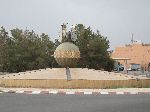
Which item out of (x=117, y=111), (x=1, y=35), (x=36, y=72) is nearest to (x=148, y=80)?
(x=36, y=72)

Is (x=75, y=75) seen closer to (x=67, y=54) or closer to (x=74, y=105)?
(x=67, y=54)

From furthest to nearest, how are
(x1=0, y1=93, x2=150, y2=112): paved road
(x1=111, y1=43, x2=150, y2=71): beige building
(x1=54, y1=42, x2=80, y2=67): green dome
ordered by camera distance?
(x1=111, y1=43, x2=150, y2=71): beige building → (x1=54, y1=42, x2=80, y2=67): green dome → (x1=0, y1=93, x2=150, y2=112): paved road

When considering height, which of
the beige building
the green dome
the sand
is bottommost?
the sand

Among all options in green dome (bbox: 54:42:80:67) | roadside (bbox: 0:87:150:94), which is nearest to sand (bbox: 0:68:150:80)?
green dome (bbox: 54:42:80:67)

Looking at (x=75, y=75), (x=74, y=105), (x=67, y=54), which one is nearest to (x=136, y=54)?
(x=67, y=54)

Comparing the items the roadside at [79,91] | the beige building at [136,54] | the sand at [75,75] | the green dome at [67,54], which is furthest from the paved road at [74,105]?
the beige building at [136,54]

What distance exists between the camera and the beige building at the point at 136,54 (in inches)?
4213

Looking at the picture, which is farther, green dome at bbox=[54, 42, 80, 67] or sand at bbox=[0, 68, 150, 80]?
green dome at bbox=[54, 42, 80, 67]

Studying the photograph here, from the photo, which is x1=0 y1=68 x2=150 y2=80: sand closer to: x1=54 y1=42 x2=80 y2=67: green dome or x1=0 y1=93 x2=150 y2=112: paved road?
x1=54 y1=42 x2=80 y2=67: green dome

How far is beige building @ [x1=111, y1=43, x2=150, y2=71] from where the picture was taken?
107000 mm

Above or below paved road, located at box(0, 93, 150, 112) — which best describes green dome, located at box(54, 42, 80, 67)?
above

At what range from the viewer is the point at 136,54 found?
108625 mm

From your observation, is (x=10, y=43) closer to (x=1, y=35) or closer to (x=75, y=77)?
(x=1, y=35)

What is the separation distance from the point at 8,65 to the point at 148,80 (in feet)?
107
